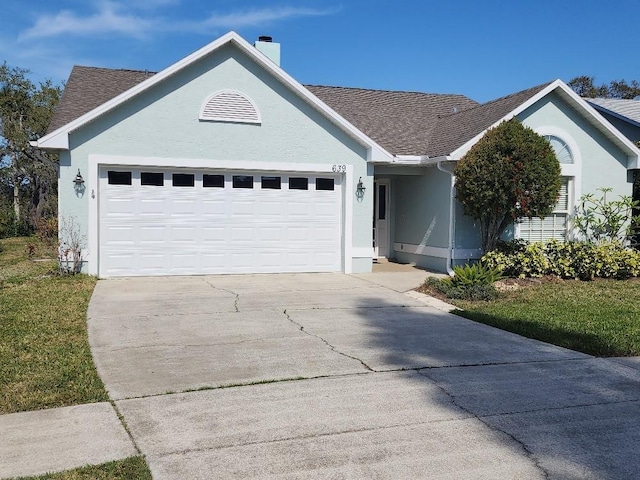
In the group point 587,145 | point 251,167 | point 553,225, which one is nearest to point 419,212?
point 553,225

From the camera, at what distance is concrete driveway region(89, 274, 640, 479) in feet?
13.4

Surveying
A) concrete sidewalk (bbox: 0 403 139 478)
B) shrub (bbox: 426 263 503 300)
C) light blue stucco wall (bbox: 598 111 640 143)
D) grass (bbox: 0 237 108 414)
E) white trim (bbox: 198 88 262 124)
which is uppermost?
light blue stucco wall (bbox: 598 111 640 143)

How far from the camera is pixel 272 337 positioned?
25.3 feet

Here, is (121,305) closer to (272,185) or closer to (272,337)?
(272,337)

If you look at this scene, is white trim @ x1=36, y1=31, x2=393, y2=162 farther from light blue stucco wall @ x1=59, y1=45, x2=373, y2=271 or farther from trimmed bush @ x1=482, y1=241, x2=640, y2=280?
trimmed bush @ x1=482, y1=241, x2=640, y2=280

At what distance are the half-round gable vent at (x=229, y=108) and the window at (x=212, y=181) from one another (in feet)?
4.18

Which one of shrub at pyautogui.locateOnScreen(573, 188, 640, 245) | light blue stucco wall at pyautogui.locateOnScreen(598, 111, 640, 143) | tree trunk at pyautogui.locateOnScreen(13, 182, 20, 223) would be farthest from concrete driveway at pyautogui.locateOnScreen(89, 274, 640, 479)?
tree trunk at pyautogui.locateOnScreen(13, 182, 20, 223)

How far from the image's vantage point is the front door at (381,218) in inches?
672

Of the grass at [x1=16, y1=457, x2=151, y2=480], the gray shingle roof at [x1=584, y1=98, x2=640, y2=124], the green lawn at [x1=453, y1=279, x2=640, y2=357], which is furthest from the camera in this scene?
the gray shingle roof at [x1=584, y1=98, x2=640, y2=124]

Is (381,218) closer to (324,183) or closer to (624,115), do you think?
(324,183)

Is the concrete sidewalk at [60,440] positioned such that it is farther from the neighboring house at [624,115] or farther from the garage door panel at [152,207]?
the neighboring house at [624,115]

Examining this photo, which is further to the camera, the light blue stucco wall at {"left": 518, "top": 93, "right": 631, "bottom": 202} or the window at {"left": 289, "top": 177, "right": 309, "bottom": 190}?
the light blue stucco wall at {"left": 518, "top": 93, "right": 631, "bottom": 202}

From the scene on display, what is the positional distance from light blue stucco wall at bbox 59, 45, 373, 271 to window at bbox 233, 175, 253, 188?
456mm

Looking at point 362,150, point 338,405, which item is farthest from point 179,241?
point 338,405
